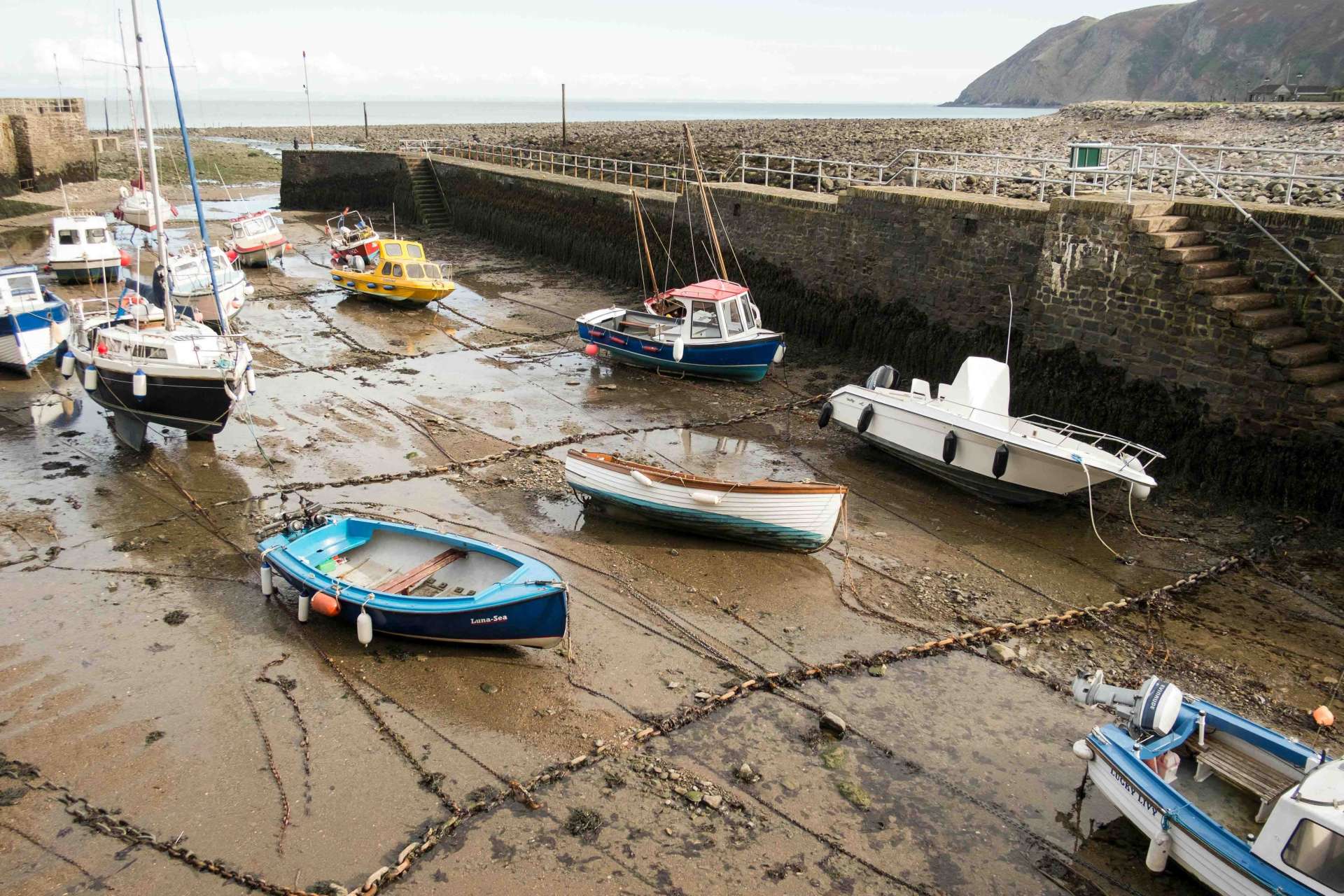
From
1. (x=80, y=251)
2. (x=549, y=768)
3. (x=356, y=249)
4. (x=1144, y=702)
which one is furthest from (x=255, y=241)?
(x=1144, y=702)

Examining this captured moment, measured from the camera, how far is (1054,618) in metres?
9.63

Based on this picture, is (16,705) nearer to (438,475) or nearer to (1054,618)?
(438,475)

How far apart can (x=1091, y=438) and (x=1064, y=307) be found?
2.07 m

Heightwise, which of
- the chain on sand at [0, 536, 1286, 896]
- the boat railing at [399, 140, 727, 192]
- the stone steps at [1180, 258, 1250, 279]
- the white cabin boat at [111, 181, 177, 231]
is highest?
the boat railing at [399, 140, 727, 192]

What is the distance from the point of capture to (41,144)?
37906mm

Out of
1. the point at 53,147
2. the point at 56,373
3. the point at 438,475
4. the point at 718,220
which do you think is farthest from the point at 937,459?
the point at 53,147

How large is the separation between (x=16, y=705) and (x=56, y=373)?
36.5ft

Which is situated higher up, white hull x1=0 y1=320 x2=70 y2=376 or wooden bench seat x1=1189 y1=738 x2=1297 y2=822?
white hull x1=0 y1=320 x2=70 y2=376

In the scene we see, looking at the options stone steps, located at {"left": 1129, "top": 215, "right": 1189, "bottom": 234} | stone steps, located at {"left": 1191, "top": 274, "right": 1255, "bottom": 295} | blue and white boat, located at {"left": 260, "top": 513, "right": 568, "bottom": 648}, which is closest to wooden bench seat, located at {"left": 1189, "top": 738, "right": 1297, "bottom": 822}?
A: blue and white boat, located at {"left": 260, "top": 513, "right": 568, "bottom": 648}

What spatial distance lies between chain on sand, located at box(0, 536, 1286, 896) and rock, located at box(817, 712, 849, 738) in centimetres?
64

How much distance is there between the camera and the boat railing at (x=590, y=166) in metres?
25.0

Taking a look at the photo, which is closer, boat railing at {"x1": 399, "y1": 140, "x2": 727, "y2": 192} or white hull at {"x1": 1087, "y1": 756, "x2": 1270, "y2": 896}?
white hull at {"x1": 1087, "y1": 756, "x2": 1270, "y2": 896}

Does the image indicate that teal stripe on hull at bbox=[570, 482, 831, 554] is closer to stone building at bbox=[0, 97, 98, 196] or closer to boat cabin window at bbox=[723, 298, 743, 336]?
boat cabin window at bbox=[723, 298, 743, 336]

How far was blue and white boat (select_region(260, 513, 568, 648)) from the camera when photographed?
28.1 feet
